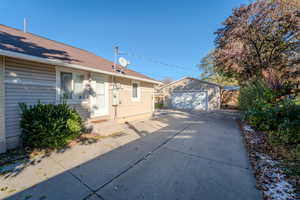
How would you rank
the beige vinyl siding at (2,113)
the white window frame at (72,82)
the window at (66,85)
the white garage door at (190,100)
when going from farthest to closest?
1. the white garage door at (190,100)
2. the window at (66,85)
3. the white window frame at (72,82)
4. the beige vinyl siding at (2,113)

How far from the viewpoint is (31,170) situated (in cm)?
252

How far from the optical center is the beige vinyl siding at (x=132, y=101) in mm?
6852

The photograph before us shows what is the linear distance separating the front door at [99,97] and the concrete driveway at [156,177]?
2.72m

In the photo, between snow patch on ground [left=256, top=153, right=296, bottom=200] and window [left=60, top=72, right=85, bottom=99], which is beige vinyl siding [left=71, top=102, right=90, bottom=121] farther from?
snow patch on ground [left=256, top=153, right=296, bottom=200]

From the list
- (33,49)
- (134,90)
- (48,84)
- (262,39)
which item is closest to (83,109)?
(48,84)

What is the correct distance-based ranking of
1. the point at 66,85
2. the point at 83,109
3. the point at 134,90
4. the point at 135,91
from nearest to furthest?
the point at 66,85, the point at 83,109, the point at 134,90, the point at 135,91

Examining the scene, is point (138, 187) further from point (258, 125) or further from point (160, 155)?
point (258, 125)

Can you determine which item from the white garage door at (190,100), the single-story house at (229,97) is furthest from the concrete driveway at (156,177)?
the single-story house at (229,97)

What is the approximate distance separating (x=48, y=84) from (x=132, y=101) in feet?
13.7

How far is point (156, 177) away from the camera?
2.40m

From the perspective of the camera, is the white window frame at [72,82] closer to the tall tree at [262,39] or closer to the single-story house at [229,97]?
the tall tree at [262,39]

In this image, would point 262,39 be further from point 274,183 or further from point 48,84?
point 48,84

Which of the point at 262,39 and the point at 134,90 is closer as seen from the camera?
the point at 134,90

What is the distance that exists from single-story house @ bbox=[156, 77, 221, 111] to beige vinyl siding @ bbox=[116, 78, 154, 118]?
7.18 meters
